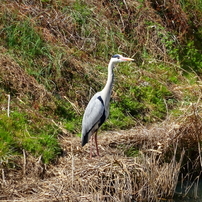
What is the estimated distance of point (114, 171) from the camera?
647 centimetres

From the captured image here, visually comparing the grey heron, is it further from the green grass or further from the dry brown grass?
the green grass

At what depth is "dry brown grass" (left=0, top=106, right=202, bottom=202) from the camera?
6.17 meters

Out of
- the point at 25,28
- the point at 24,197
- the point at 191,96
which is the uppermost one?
→ the point at 25,28

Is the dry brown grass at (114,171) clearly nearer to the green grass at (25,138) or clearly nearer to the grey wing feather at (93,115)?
the green grass at (25,138)

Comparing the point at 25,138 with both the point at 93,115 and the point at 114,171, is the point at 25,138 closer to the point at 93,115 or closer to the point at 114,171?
the point at 93,115

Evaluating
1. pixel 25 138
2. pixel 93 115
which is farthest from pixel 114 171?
pixel 25 138

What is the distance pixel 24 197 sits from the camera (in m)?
6.16

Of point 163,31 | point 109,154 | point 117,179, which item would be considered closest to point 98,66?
point 163,31

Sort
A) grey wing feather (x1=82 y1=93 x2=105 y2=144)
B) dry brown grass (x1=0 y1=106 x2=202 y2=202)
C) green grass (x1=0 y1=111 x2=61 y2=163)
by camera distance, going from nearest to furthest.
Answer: dry brown grass (x1=0 y1=106 x2=202 y2=202)
green grass (x1=0 y1=111 x2=61 y2=163)
grey wing feather (x1=82 y1=93 x2=105 y2=144)

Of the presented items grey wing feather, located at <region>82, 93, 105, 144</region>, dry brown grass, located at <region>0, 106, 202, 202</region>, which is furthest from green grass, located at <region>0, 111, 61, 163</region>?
grey wing feather, located at <region>82, 93, 105, 144</region>

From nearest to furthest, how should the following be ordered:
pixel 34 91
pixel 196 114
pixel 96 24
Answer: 1. pixel 196 114
2. pixel 34 91
3. pixel 96 24

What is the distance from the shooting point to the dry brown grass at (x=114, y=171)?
6.17 m

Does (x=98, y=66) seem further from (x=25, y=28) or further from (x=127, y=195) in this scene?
(x=127, y=195)

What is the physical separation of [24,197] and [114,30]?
6.04 meters
